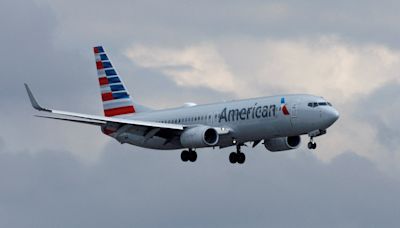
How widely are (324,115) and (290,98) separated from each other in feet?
10.5

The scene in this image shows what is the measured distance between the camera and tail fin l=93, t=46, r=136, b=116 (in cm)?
12653

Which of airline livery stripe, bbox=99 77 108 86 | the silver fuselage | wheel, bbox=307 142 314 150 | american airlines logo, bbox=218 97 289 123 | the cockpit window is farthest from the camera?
airline livery stripe, bbox=99 77 108 86

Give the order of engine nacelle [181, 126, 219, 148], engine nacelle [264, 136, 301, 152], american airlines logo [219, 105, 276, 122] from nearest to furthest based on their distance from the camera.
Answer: american airlines logo [219, 105, 276, 122]
engine nacelle [181, 126, 219, 148]
engine nacelle [264, 136, 301, 152]

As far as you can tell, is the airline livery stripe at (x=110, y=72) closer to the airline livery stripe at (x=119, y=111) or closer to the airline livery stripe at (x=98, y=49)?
the airline livery stripe at (x=98, y=49)

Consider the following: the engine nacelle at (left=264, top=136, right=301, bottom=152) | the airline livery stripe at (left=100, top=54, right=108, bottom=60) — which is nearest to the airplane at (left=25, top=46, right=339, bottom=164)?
the engine nacelle at (left=264, top=136, right=301, bottom=152)

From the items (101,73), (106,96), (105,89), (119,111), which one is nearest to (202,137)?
(119,111)

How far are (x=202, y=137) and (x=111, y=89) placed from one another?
21688mm

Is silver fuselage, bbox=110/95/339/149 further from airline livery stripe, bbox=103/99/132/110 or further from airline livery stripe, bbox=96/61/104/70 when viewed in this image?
airline livery stripe, bbox=96/61/104/70

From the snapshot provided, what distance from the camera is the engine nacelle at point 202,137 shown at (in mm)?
108938

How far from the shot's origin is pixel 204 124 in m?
113

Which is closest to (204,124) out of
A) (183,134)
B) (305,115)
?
(183,134)

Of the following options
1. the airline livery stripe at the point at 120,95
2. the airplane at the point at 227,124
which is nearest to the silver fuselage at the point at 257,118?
the airplane at the point at 227,124

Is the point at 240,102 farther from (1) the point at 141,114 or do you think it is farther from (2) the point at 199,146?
(1) the point at 141,114

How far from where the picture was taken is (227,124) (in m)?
110
